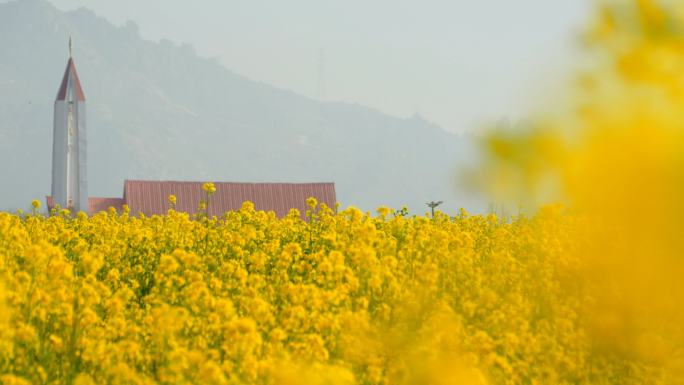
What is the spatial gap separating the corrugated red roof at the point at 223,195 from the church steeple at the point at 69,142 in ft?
29.6

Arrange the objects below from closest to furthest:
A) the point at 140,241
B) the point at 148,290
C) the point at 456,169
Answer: the point at 456,169 < the point at 148,290 < the point at 140,241

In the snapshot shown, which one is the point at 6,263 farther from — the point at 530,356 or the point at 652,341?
the point at 652,341

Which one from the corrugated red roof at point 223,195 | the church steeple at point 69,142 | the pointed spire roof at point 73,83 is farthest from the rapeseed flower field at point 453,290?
the pointed spire roof at point 73,83

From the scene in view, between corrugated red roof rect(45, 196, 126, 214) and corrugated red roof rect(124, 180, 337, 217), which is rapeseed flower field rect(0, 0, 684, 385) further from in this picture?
corrugated red roof rect(45, 196, 126, 214)

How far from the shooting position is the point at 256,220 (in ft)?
40.8

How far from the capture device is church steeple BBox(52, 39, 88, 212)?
4822 centimetres

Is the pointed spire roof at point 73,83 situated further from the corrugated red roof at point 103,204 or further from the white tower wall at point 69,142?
the corrugated red roof at point 103,204

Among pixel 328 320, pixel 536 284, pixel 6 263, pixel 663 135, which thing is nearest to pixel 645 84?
pixel 663 135

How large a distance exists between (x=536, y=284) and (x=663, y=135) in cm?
513

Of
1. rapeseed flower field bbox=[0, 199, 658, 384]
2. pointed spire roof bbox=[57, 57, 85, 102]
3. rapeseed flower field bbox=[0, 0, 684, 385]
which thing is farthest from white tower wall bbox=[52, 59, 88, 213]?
rapeseed flower field bbox=[0, 199, 658, 384]

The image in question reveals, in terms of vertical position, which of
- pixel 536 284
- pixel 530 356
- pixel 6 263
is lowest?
pixel 530 356

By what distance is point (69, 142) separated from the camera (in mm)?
48562

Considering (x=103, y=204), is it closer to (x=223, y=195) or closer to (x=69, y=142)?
(x=223, y=195)

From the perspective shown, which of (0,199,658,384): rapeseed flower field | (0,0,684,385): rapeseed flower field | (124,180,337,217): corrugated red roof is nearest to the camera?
(0,0,684,385): rapeseed flower field
